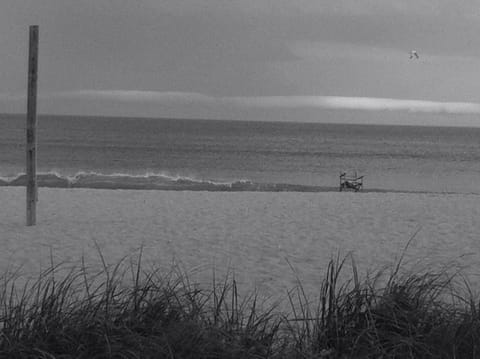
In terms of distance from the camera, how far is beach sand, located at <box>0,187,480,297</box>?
682cm

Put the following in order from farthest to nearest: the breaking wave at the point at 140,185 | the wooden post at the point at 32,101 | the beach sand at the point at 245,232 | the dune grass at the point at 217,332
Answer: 1. the breaking wave at the point at 140,185
2. the wooden post at the point at 32,101
3. the beach sand at the point at 245,232
4. the dune grass at the point at 217,332

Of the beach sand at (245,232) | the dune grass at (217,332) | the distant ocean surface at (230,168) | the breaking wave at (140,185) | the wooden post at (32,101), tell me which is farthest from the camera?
the distant ocean surface at (230,168)

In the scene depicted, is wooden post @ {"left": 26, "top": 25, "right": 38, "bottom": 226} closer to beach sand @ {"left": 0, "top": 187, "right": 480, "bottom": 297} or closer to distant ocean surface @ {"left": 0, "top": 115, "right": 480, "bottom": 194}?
beach sand @ {"left": 0, "top": 187, "right": 480, "bottom": 297}

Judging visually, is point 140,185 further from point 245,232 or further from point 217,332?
point 217,332

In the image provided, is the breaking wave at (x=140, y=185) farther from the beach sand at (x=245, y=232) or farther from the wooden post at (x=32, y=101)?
the wooden post at (x=32, y=101)

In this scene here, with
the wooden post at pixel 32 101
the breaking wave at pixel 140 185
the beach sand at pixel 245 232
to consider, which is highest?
the wooden post at pixel 32 101

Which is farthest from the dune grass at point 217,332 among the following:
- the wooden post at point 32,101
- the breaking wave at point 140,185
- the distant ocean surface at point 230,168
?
the distant ocean surface at point 230,168

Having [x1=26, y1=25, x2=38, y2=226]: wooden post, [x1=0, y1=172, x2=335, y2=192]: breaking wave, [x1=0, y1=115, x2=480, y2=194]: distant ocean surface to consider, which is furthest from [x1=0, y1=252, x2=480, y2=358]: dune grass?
[x1=0, y1=115, x2=480, y2=194]: distant ocean surface

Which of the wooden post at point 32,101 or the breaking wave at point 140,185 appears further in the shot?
the breaking wave at point 140,185

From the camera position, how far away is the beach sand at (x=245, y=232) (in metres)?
6.82

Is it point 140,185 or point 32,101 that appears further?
point 140,185

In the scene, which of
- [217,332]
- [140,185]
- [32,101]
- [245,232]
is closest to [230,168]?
[140,185]

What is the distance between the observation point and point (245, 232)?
28.8 feet

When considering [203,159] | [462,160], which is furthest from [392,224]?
[462,160]
